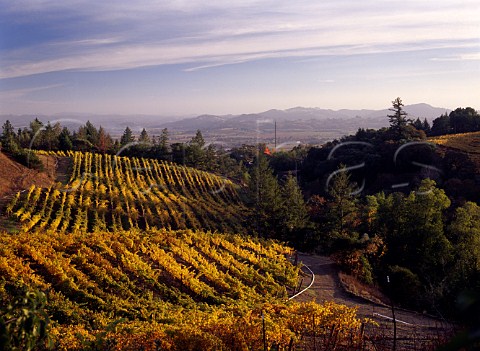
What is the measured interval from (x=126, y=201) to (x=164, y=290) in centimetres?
1661

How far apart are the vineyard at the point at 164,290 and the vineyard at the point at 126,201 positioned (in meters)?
5.84

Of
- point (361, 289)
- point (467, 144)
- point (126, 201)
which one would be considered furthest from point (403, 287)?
point (467, 144)

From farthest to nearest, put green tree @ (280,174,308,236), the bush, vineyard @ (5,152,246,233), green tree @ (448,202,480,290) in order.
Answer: green tree @ (280,174,308,236), vineyard @ (5,152,246,233), green tree @ (448,202,480,290), the bush

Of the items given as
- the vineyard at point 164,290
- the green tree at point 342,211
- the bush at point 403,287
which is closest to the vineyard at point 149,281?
the vineyard at point 164,290

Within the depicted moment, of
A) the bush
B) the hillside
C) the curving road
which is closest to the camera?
the curving road

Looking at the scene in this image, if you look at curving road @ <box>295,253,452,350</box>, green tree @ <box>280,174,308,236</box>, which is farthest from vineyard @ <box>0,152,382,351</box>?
green tree @ <box>280,174,308,236</box>

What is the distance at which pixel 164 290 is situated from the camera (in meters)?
11.9

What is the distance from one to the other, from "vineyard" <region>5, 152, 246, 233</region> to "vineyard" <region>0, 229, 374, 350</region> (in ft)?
19.2

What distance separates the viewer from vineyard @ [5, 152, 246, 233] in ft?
72.6

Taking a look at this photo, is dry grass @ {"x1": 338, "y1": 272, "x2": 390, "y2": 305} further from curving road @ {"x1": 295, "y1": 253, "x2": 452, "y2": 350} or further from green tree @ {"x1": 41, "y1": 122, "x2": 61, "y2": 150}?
green tree @ {"x1": 41, "y1": 122, "x2": 61, "y2": 150}

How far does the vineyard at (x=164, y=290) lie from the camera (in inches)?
267

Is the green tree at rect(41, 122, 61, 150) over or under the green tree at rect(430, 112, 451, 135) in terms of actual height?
under

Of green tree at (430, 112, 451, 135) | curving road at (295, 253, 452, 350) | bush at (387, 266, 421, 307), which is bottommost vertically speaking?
bush at (387, 266, 421, 307)

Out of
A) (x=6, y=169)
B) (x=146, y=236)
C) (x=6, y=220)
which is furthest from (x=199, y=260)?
(x=6, y=169)
